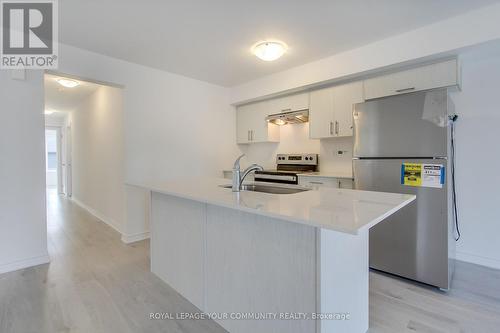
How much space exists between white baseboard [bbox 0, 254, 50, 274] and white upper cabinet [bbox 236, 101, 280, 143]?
3.23 metres

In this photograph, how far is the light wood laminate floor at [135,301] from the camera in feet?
5.60

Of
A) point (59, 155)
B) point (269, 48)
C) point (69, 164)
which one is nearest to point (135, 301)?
point (269, 48)

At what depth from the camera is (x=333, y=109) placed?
3.32m

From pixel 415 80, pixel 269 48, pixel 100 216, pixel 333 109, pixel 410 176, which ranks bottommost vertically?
pixel 100 216

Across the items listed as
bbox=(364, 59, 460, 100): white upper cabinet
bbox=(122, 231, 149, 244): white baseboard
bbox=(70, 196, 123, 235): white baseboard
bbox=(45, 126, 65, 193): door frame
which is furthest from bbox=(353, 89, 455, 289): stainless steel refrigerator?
bbox=(45, 126, 65, 193): door frame

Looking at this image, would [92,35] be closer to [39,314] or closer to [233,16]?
[233,16]

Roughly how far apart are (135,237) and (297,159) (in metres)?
2.66

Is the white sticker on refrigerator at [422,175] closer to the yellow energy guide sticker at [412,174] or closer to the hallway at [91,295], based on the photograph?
the yellow energy guide sticker at [412,174]

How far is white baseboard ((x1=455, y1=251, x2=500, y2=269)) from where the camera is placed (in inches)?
103

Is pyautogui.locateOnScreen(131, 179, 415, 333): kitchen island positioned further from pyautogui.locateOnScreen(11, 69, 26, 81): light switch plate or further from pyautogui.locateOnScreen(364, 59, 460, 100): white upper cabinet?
pyautogui.locateOnScreen(11, 69, 26, 81): light switch plate

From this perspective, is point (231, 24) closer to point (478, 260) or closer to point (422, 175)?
point (422, 175)

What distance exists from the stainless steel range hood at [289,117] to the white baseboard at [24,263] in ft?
11.3

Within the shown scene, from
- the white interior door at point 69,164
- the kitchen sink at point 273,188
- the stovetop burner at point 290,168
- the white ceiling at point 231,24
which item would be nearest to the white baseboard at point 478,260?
the stovetop burner at point 290,168

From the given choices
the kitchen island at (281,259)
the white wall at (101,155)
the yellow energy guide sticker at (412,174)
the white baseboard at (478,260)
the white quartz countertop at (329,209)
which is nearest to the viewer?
the white quartz countertop at (329,209)
